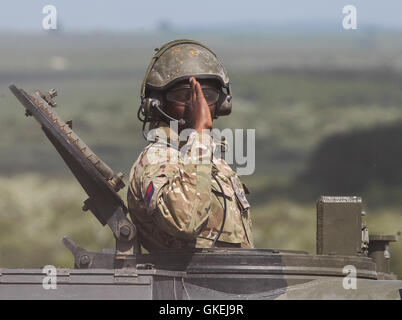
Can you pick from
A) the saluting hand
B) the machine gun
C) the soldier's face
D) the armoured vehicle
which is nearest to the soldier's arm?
the saluting hand

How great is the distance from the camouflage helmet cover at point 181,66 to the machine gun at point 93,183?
978mm

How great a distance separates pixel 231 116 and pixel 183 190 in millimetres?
65987

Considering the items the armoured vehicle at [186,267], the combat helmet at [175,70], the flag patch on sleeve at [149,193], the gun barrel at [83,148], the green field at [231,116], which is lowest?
the armoured vehicle at [186,267]

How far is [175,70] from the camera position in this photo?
54.1ft

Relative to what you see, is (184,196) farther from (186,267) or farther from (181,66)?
(181,66)

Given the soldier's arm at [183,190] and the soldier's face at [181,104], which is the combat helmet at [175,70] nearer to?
the soldier's face at [181,104]

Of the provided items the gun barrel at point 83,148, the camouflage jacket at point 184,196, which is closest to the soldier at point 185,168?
the camouflage jacket at point 184,196

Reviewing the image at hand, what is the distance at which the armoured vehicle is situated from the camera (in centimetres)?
1480

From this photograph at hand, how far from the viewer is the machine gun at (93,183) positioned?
1593 cm

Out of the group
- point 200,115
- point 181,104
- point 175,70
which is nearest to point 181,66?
point 175,70

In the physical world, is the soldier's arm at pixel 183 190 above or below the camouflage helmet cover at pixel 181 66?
below

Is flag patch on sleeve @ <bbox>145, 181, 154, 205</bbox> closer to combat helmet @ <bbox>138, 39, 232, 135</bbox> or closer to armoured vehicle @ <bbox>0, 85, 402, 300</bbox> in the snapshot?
armoured vehicle @ <bbox>0, 85, 402, 300</bbox>

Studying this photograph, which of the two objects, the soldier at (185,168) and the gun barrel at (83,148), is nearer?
the soldier at (185,168)

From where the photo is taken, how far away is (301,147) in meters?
75.4
